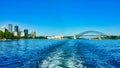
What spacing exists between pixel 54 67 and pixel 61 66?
84 centimetres

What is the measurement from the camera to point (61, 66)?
2377cm

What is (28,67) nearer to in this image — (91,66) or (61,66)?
(61,66)

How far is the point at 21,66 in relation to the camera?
24.4 metres

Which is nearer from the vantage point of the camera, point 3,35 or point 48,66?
point 48,66

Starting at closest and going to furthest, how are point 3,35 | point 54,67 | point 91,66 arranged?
point 54,67 → point 91,66 → point 3,35

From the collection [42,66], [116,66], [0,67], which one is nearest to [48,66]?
[42,66]

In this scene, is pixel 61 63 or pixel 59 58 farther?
pixel 59 58

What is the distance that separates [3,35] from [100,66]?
513 feet

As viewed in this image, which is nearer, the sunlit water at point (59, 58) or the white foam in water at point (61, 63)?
the white foam in water at point (61, 63)

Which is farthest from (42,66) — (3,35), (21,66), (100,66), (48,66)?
Result: (3,35)

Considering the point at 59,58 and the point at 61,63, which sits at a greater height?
the point at 59,58

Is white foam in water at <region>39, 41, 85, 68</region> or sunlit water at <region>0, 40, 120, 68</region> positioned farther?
sunlit water at <region>0, 40, 120, 68</region>

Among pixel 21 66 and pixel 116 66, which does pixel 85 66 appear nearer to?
pixel 116 66

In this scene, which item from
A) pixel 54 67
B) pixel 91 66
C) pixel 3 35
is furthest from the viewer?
pixel 3 35
